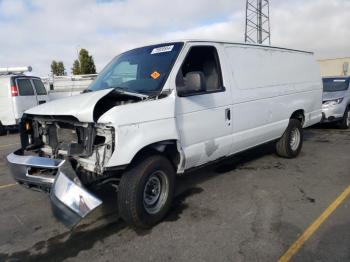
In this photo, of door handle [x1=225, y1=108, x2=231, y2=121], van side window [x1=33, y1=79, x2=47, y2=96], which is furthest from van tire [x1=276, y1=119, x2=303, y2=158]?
van side window [x1=33, y1=79, x2=47, y2=96]

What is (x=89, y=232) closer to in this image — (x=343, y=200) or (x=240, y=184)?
(x=240, y=184)

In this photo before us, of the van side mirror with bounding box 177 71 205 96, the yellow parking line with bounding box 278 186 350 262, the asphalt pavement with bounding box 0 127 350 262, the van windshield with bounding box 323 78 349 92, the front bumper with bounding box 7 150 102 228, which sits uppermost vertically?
the van side mirror with bounding box 177 71 205 96

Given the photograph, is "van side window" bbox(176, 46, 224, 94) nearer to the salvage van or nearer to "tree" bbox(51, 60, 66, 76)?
the salvage van

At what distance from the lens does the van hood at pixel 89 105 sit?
320cm

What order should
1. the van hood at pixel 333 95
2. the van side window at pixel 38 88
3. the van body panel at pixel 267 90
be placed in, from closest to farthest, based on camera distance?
the van body panel at pixel 267 90 < the van hood at pixel 333 95 < the van side window at pixel 38 88

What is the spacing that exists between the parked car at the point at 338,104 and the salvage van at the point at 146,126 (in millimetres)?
5181

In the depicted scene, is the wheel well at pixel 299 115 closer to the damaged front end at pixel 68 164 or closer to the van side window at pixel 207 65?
the van side window at pixel 207 65

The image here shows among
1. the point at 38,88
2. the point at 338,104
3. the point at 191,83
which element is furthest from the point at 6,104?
the point at 338,104

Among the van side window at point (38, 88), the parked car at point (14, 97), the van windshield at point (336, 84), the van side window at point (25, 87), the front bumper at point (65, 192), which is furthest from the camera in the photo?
the van side window at point (38, 88)

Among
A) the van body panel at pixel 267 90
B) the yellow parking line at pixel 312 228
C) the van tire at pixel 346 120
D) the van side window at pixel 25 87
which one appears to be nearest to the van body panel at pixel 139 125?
the van body panel at pixel 267 90

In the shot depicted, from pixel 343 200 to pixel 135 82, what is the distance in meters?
3.18

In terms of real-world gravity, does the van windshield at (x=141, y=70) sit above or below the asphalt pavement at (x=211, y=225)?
above

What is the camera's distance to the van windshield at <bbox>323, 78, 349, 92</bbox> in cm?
1050

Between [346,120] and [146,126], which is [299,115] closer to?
[146,126]
